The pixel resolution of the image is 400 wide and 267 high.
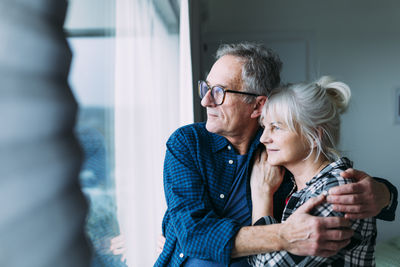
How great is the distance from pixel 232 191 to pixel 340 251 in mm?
435

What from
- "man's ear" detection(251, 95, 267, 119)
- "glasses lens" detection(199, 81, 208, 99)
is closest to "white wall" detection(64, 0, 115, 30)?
"glasses lens" detection(199, 81, 208, 99)

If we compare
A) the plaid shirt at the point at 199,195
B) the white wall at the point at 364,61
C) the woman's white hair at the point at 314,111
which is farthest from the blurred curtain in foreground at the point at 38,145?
the white wall at the point at 364,61

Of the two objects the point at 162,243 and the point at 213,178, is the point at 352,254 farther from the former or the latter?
the point at 162,243

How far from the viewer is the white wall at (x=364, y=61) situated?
385 cm

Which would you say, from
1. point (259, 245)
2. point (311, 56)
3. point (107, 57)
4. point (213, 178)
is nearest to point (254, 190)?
point (213, 178)

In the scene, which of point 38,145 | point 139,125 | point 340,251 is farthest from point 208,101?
point 38,145

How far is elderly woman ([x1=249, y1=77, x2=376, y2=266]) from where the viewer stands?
1067mm

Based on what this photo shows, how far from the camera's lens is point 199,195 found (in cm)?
117

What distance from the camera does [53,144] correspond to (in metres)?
0.38

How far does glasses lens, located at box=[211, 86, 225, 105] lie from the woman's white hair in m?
0.22

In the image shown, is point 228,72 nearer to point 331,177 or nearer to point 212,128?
point 212,128

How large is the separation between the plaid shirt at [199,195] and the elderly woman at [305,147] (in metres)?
0.10

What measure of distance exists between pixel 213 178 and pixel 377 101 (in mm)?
3313

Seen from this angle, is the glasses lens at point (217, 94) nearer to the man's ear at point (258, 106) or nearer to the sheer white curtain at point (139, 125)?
the man's ear at point (258, 106)
